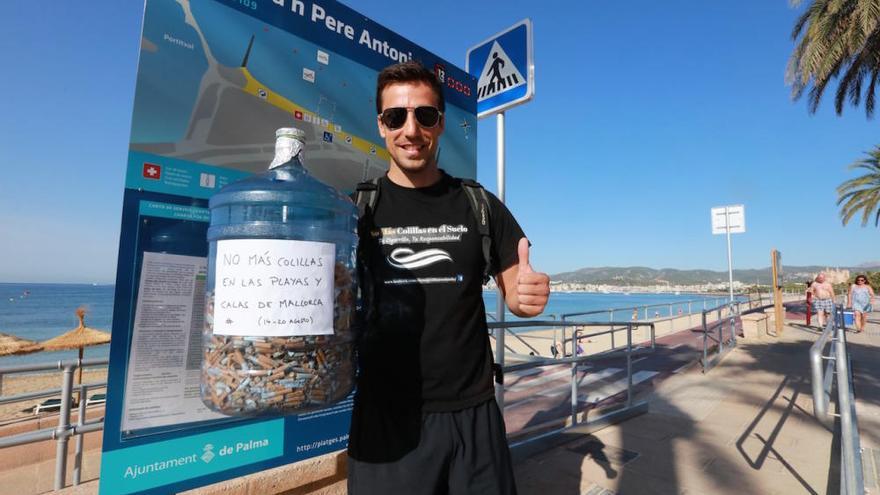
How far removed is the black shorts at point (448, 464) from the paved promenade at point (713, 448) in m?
1.96

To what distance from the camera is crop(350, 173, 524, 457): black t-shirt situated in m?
1.39

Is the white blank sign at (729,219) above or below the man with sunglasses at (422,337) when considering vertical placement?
above

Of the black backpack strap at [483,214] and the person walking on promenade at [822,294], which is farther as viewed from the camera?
the person walking on promenade at [822,294]

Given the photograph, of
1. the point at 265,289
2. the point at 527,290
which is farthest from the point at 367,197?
the point at 527,290

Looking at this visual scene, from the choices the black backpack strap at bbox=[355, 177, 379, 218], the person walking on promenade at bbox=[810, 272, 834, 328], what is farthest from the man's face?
the person walking on promenade at bbox=[810, 272, 834, 328]

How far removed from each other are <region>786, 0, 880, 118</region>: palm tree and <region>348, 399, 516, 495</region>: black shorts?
9.38m

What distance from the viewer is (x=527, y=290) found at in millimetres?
1332

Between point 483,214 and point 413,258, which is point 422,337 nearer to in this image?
point 413,258

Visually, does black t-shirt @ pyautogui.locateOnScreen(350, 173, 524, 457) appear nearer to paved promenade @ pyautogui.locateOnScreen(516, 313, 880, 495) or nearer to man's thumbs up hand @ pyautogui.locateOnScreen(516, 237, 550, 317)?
man's thumbs up hand @ pyautogui.locateOnScreen(516, 237, 550, 317)

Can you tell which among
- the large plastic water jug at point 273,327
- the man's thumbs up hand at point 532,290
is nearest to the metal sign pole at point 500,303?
the man's thumbs up hand at point 532,290

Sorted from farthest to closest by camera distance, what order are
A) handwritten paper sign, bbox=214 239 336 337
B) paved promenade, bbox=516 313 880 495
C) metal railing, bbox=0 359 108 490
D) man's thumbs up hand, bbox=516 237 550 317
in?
paved promenade, bbox=516 313 880 495 < metal railing, bbox=0 359 108 490 < man's thumbs up hand, bbox=516 237 550 317 < handwritten paper sign, bbox=214 239 336 337

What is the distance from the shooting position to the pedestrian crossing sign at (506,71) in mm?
2922

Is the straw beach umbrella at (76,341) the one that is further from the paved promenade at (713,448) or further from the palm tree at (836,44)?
the palm tree at (836,44)

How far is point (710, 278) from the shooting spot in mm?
143250
